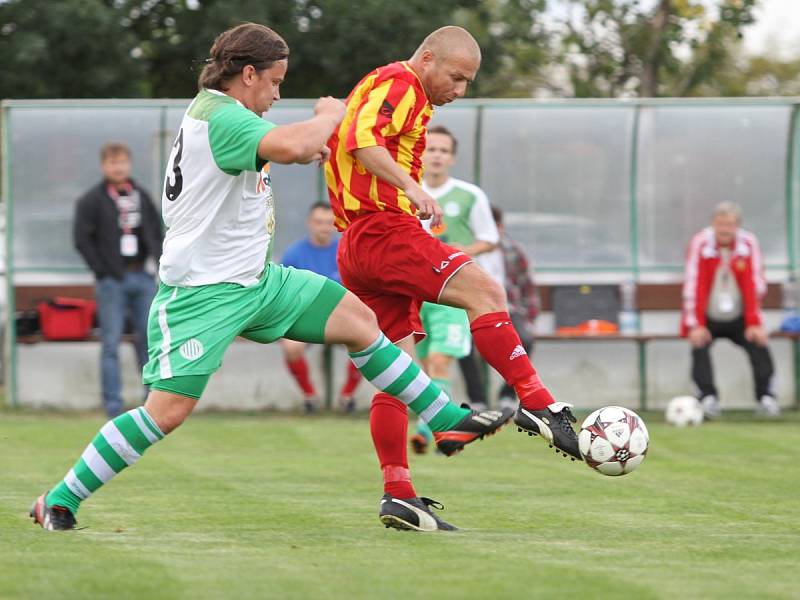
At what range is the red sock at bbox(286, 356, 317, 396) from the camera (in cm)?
1535

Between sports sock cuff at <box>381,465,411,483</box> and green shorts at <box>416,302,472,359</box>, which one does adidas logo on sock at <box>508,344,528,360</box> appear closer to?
sports sock cuff at <box>381,465,411,483</box>

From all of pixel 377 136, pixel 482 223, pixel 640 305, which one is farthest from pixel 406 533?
pixel 640 305

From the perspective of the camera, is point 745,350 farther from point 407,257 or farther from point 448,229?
point 407,257

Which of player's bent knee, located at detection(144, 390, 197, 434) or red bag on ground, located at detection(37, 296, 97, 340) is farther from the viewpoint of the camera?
red bag on ground, located at detection(37, 296, 97, 340)

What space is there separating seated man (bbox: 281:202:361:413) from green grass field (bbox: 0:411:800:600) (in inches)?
117

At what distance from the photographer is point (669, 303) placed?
1614 centimetres

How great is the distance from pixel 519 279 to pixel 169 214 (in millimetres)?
8379

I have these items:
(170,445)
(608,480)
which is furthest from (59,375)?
(608,480)

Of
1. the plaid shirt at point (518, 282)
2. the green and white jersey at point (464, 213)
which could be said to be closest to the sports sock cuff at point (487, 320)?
the green and white jersey at point (464, 213)

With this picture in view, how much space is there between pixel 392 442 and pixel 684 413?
771cm

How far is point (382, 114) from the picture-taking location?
22.5 ft

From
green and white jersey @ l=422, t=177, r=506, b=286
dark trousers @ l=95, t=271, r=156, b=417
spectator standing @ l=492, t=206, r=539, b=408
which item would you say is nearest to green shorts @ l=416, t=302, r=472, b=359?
green and white jersey @ l=422, t=177, r=506, b=286

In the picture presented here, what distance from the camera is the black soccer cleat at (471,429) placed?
21.1 feet

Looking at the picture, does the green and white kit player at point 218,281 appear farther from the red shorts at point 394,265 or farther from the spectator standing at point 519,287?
the spectator standing at point 519,287
